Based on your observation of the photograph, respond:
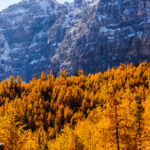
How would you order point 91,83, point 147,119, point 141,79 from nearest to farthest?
point 147,119 < point 141,79 < point 91,83

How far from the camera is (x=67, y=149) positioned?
40.0m

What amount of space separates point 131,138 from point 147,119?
12.0 feet

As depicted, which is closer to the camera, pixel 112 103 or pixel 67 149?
pixel 112 103

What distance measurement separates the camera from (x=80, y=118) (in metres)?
93.2

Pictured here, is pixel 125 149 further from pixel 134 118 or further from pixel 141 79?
pixel 141 79

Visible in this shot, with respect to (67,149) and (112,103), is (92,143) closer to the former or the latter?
(67,149)

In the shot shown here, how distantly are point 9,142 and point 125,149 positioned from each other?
39.6ft

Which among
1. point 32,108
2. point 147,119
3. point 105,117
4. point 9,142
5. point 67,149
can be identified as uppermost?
point 105,117

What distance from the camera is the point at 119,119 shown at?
21.0 m

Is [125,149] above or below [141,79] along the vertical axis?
above

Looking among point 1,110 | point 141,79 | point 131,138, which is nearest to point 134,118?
point 131,138

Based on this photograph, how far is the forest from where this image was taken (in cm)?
2111

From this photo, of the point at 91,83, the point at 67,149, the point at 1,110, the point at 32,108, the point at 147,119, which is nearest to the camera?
the point at 147,119

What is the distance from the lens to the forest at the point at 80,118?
21.1 metres
